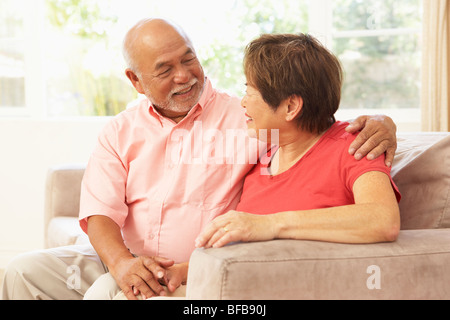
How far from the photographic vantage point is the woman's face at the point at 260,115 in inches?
57.9

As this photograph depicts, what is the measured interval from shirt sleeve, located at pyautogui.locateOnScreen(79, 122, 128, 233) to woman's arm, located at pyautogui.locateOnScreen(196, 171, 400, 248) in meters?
0.56

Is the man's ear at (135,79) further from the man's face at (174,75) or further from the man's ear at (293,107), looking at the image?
the man's ear at (293,107)

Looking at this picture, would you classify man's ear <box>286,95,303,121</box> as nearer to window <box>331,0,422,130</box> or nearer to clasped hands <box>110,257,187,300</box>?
clasped hands <box>110,257,187,300</box>

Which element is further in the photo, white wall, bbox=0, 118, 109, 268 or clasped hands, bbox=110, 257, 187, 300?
white wall, bbox=0, 118, 109, 268

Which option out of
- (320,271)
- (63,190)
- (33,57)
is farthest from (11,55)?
(320,271)

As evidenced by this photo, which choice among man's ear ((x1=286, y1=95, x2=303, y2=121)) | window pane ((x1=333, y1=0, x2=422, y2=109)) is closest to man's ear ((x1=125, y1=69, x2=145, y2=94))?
man's ear ((x1=286, y1=95, x2=303, y2=121))

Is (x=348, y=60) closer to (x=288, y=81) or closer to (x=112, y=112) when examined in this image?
(x=112, y=112)

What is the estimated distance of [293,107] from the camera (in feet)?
4.77

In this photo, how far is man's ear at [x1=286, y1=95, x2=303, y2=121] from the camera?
144 cm

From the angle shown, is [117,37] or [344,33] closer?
[344,33]

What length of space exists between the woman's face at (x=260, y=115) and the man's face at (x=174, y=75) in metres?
0.29

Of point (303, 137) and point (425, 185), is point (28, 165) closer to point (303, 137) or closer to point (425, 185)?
point (303, 137)

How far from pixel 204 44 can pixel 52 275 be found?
2213 mm

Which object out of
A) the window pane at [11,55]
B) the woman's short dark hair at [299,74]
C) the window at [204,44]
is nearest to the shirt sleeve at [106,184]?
the woman's short dark hair at [299,74]
